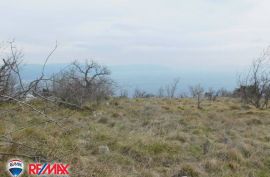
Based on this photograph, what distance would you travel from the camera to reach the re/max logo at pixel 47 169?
3.71m

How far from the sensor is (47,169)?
12.1ft

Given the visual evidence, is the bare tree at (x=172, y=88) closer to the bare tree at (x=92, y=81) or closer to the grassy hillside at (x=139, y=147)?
the bare tree at (x=92, y=81)

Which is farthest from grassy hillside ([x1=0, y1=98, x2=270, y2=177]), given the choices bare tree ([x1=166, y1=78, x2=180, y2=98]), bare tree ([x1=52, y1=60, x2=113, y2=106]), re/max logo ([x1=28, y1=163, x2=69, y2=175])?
bare tree ([x1=166, y1=78, x2=180, y2=98])

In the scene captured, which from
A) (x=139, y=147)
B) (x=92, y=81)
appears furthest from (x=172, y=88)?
(x=139, y=147)

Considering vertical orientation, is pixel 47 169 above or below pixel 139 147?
above

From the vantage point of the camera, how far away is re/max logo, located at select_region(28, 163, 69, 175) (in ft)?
12.2

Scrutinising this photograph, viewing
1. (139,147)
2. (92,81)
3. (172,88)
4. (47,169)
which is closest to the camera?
(47,169)

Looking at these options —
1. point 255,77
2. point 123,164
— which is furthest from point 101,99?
point 123,164

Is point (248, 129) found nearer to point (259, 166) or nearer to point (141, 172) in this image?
point (259, 166)

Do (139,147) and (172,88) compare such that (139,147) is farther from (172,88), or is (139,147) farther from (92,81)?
(172,88)

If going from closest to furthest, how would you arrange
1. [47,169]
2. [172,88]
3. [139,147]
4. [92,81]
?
1. [47,169]
2. [139,147]
3. [92,81]
4. [172,88]

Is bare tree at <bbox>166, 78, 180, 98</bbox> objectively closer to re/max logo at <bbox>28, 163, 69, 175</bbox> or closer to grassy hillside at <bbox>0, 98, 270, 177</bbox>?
grassy hillside at <bbox>0, 98, 270, 177</bbox>

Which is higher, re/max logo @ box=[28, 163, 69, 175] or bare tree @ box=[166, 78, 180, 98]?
re/max logo @ box=[28, 163, 69, 175]

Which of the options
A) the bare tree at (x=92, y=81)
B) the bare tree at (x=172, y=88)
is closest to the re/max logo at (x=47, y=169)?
the bare tree at (x=92, y=81)
